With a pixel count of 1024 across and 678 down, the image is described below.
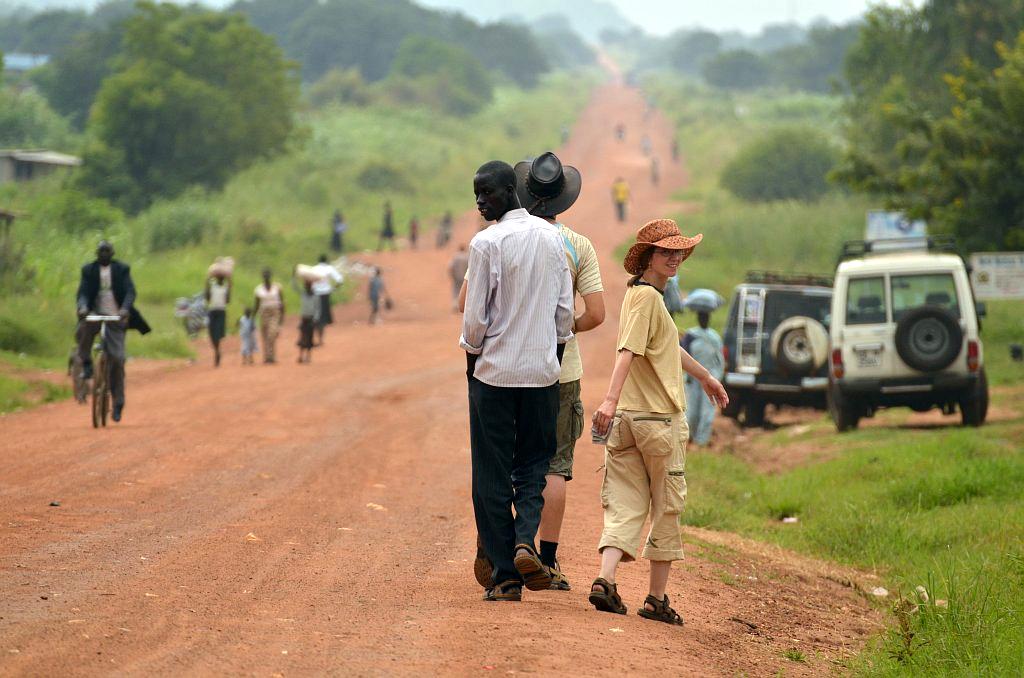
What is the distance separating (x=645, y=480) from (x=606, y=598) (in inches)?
23.7

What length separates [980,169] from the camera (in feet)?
73.2

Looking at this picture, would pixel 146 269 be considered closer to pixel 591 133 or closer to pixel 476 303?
pixel 476 303

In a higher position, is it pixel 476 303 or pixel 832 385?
pixel 476 303

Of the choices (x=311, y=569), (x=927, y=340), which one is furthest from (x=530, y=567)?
(x=927, y=340)

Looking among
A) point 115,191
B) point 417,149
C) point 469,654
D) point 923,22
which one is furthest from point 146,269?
point 417,149

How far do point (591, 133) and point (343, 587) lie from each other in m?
74.9

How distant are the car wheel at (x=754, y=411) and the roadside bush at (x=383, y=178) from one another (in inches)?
1465

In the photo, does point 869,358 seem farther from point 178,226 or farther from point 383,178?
point 383,178

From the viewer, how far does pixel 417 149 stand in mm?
64375

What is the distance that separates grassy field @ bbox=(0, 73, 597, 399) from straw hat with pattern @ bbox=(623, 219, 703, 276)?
12.5 metres

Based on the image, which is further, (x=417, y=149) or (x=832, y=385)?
(x=417, y=149)

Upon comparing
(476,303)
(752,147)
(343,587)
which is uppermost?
(752,147)

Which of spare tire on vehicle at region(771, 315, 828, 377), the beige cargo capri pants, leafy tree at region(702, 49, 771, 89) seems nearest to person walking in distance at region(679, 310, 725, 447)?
spare tire on vehicle at region(771, 315, 828, 377)

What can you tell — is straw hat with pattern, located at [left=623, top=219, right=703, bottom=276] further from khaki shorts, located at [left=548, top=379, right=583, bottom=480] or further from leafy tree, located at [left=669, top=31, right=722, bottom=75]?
leafy tree, located at [left=669, top=31, right=722, bottom=75]
